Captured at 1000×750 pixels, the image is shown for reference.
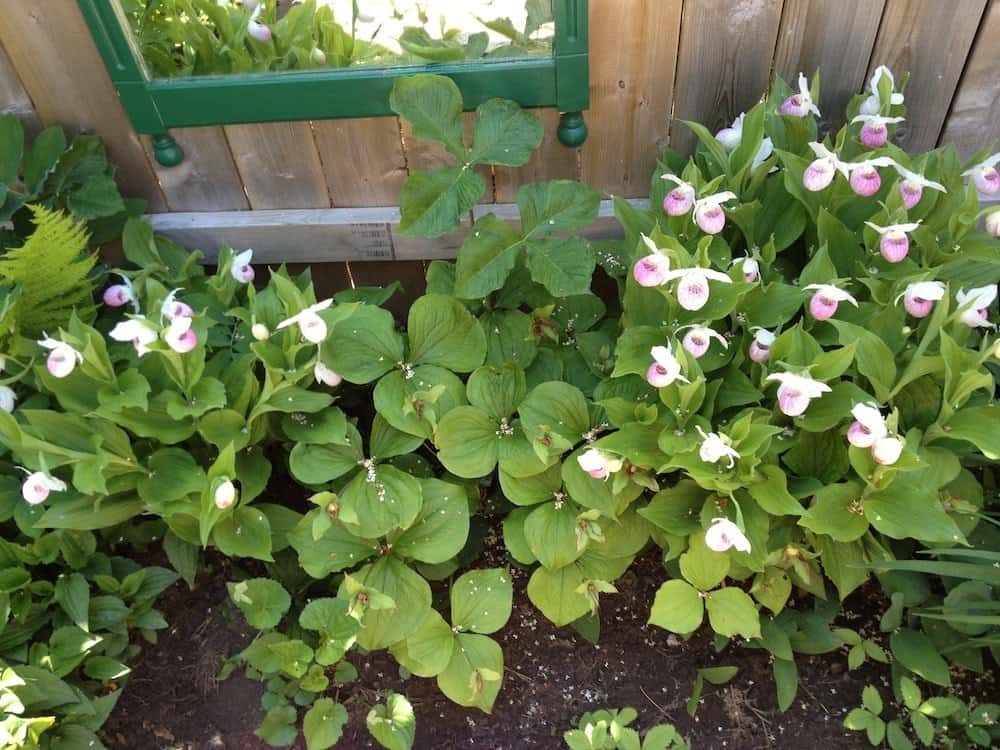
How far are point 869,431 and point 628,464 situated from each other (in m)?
0.46

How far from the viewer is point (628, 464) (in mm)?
1630

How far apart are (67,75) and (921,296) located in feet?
6.21

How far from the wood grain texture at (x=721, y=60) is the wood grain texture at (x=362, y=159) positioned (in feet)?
2.22

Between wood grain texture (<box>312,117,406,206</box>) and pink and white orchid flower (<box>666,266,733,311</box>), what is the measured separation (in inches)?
33.2

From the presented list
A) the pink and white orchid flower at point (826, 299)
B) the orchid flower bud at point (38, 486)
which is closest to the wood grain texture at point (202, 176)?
the orchid flower bud at point (38, 486)

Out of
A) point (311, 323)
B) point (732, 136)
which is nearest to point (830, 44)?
point (732, 136)

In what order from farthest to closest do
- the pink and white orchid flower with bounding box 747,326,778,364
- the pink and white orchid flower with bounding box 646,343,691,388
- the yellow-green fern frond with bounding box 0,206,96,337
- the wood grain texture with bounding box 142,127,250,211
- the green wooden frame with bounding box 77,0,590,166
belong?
the wood grain texture with bounding box 142,127,250,211, the green wooden frame with bounding box 77,0,590,166, the yellow-green fern frond with bounding box 0,206,96,337, the pink and white orchid flower with bounding box 747,326,778,364, the pink and white orchid flower with bounding box 646,343,691,388

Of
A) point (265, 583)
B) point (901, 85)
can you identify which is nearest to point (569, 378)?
point (265, 583)

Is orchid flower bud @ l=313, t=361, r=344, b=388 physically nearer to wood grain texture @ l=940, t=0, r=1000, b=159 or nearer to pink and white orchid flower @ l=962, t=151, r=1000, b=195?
pink and white orchid flower @ l=962, t=151, r=1000, b=195

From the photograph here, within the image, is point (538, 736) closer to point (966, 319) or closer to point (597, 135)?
point (966, 319)

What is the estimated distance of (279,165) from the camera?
2.03 metres

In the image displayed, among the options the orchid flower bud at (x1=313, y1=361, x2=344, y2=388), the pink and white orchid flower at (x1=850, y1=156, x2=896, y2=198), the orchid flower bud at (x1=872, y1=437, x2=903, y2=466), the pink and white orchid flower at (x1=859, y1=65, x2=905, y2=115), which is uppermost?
the pink and white orchid flower at (x1=859, y1=65, x2=905, y2=115)

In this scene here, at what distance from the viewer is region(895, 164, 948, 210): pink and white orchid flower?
1584 mm

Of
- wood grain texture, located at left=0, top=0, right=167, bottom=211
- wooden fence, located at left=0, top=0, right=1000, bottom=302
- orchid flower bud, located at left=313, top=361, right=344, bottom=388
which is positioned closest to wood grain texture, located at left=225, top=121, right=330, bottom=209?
wooden fence, located at left=0, top=0, right=1000, bottom=302
